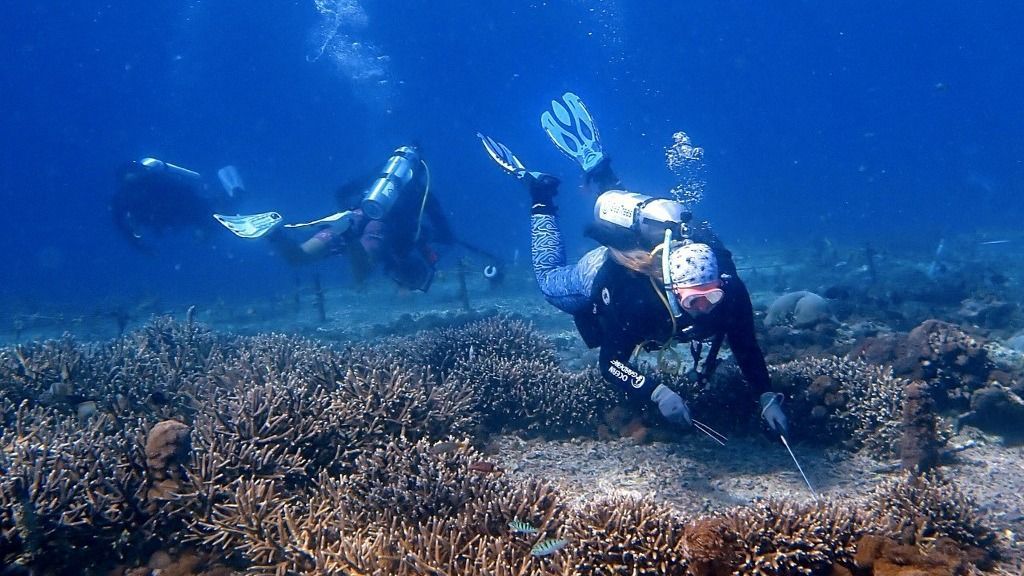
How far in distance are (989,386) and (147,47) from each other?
9809cm

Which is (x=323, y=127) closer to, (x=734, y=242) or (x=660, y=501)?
(x=734, y=242)

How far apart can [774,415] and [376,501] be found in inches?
139

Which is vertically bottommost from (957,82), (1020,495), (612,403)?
(1020,495)

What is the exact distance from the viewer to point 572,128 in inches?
377

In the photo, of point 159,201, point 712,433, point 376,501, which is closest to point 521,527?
point 376,501

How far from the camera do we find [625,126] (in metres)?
122

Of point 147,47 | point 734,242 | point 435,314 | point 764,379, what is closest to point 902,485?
point 764,379

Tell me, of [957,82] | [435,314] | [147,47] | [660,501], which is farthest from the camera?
[957,82]

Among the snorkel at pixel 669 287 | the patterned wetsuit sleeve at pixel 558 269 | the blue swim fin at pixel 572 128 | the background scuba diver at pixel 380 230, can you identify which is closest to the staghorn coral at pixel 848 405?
the snorkel at pixel 669 287

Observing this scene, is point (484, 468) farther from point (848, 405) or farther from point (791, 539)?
point (848, 405)

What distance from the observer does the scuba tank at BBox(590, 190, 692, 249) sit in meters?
5.28

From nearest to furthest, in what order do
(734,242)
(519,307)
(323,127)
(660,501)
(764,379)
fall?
(660,501) < (764,379) < (519,307) < (734,242) < (323,127)

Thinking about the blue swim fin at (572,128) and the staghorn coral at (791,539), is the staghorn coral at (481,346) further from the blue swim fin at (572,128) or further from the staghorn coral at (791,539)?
the staghorn coral at (791,539)

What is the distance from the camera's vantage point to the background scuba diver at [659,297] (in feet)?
14.4
